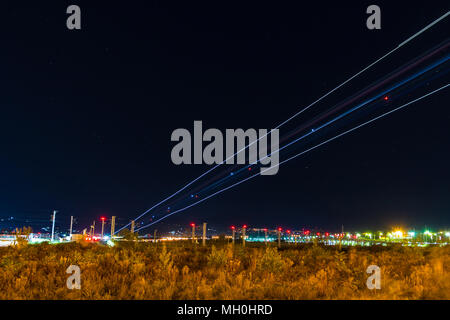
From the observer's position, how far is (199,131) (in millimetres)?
24047

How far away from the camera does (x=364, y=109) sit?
853 inches

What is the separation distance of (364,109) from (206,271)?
15.2 meters

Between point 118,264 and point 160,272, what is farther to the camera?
point 118,264

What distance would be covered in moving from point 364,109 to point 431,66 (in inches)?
220

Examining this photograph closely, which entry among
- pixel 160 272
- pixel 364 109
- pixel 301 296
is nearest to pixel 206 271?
pixel 160 272
